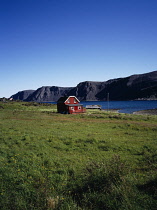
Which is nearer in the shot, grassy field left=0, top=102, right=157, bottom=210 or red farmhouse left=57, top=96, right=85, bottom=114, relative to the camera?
grassy field left=0, top=102, right=157, bottom=210

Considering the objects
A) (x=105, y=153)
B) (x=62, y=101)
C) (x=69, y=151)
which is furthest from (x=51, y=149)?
(x=62, y=101)

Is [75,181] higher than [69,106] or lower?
lower

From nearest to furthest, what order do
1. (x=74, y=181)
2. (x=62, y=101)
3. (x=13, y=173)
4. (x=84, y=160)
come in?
1. (x=74, y=181)
2. (x=13, y=173)
3. (x=84, y=160)
4. (x=62, y=101)

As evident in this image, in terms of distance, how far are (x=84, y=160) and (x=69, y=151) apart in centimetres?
228

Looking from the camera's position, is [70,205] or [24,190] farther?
[24,190]

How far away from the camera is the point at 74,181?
701cm

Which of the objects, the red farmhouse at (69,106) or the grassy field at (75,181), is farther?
the red farmhouse at (69,106)

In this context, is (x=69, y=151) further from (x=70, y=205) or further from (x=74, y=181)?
(x=70, y=205)

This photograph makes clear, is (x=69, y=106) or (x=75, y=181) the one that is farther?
(x=69, y=106)

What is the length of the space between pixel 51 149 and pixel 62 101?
1571 inches

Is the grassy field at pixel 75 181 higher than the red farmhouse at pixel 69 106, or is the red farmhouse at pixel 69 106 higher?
the red farmhouse at pixel 69 106

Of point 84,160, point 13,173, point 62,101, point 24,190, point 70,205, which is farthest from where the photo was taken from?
point 62,101

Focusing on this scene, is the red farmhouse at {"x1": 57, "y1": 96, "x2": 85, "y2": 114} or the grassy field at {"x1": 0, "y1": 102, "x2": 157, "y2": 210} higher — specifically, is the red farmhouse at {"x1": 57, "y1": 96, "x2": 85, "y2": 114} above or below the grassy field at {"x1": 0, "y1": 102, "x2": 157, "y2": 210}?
above

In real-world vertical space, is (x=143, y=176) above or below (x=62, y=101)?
below
